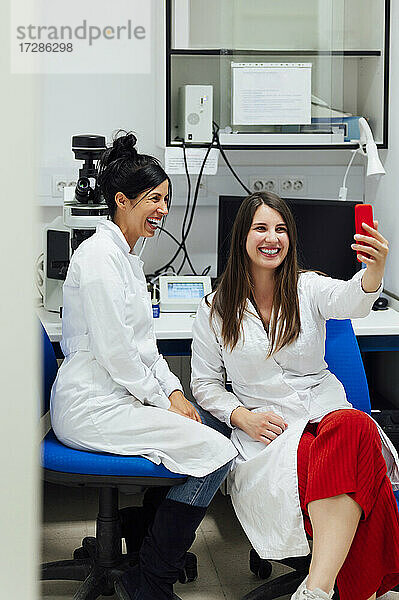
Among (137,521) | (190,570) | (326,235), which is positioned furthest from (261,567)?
(326,235)

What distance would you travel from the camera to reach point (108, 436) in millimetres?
1818

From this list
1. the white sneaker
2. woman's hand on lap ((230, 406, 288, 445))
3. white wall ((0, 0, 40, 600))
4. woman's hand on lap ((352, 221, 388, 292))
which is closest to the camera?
white wall ((0, 0, 40, 600))

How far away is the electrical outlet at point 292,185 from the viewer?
287 centimetres

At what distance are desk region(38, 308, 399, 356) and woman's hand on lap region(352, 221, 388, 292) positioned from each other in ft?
1.56

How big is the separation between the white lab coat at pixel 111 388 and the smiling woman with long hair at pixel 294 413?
→ 0.14 metres

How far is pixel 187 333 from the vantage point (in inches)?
90.5

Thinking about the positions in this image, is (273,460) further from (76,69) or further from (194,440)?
(76,69)

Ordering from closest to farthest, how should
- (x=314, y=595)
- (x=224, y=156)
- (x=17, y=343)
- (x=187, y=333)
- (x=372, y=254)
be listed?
(x=17, y=343), (x=314, y=595), (x=372, y=254), (x=187, y=333), (x=224, y=156)

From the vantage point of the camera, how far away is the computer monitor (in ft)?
8.52

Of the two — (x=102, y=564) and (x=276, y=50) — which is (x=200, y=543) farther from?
(x=276, y=50)

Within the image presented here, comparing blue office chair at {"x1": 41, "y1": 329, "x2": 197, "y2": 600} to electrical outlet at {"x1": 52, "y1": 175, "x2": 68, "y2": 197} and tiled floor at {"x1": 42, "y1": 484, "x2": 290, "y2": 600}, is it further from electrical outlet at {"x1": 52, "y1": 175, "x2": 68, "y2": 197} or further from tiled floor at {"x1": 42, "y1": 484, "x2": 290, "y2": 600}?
electrical outlet at {"x1": 52, "y1": 175, "x2": 68, "y2": 197}

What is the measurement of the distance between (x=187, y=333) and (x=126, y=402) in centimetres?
49

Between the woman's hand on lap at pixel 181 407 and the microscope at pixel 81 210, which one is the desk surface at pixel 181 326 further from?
the woman's hand on lap at pixel 181 407

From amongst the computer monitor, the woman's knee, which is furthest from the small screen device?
the woman's knee
